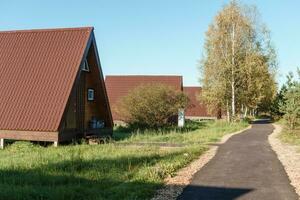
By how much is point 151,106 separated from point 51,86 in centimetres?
973

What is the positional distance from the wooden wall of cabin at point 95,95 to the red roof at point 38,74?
1904mm

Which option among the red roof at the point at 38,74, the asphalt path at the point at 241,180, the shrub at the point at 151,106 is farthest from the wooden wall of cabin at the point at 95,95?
the asphalt path at the point at 241,180

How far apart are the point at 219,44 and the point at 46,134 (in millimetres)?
23702

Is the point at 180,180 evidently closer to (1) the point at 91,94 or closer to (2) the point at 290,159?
(2) the point at 290,159

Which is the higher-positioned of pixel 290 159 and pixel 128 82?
pixel 128 82

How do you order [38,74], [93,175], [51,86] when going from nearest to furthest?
[93,175]
[51,86]
[38,74]

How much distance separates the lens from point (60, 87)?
2247cm

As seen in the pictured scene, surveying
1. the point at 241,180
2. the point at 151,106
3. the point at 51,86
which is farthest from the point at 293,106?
the point at 241,180

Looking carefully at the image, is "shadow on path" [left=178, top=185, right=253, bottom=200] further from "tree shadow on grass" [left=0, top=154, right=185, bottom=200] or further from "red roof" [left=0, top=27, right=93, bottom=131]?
"red roof" [left=0, top=27, right=93, bottom=131]

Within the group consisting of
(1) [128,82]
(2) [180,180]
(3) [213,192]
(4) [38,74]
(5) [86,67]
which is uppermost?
(1) [128,82]

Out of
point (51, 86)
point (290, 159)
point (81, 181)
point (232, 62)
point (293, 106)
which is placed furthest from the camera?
point (232, 62)

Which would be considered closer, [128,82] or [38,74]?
[38,74]

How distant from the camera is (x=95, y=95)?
27.1 m

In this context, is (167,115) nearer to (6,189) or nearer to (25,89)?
(25,89)
